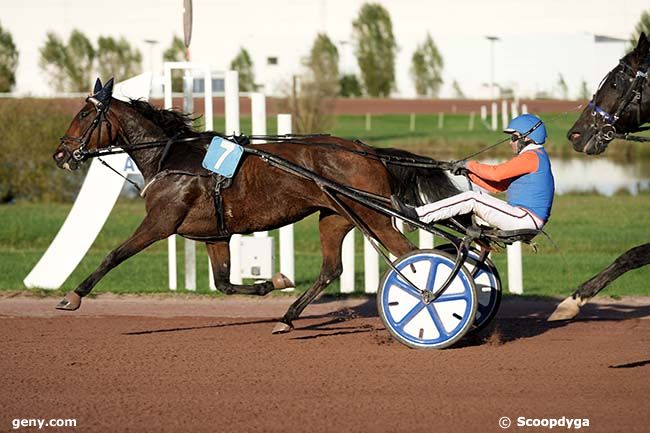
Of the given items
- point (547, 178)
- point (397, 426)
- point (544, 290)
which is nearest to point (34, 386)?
point (397, 426)

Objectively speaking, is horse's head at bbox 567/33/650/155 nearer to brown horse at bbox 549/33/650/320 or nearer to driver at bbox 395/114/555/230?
brown horse at bbox 549/33/650/320

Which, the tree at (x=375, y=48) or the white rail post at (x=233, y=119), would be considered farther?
the tree at (x=375, y=48)

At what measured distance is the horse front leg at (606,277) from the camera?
29.3 ft

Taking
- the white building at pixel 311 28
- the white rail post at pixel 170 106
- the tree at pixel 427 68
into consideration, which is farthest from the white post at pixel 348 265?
the tree at pixel 427 68

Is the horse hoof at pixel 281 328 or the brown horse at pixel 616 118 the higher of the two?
the brown horse at pixel 616 118

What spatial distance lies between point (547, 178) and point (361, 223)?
152 centimetres

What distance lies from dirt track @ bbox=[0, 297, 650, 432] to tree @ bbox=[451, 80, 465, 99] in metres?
49.0

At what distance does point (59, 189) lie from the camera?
2328 cm

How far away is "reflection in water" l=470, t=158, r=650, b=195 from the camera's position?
27.1m

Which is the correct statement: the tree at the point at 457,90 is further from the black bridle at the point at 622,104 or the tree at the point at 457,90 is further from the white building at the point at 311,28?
the black bridle at the point at 622,104

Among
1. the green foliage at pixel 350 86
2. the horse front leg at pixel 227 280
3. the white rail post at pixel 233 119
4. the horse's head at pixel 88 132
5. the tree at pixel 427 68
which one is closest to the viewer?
the horse's head at pixel 88 132

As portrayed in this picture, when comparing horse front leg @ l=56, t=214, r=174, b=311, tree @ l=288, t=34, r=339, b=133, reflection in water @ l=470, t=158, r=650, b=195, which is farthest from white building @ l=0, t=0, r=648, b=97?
horse front leg @ l=56, t=214, r=174, b=311

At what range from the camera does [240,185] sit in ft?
31.3

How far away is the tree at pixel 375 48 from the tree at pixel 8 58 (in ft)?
61.2
